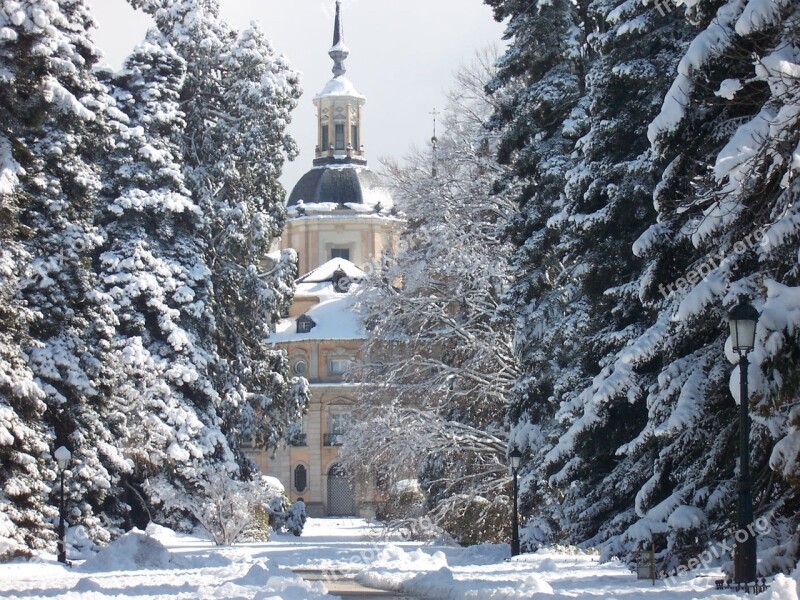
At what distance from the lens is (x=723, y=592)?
16.2 m

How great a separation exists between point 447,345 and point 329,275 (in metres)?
60.4

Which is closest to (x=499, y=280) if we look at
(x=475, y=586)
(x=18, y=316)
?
(x=18, y=316)

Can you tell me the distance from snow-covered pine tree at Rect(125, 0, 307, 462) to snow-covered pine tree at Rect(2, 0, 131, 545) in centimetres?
970

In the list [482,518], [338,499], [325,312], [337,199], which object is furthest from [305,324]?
[482,518]

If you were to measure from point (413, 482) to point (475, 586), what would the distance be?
20.8 metres

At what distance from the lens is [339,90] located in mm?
115812

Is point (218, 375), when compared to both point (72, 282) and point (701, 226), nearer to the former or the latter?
point (72, 282)

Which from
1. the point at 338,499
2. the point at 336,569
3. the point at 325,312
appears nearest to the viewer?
the point at 336,569

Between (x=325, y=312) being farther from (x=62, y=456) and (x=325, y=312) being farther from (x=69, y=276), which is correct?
(x=62, y=456)

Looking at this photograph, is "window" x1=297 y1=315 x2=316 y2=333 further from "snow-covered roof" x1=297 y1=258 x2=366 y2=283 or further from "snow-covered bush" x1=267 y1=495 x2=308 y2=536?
"snow-covered bush" x1=267 y1=495 x2=308 y2=536

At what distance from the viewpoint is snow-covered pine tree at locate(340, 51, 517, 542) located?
35875mm

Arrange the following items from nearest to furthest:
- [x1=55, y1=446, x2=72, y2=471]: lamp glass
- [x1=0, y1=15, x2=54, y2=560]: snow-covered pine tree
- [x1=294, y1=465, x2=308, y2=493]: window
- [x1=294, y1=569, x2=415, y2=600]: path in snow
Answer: [x1=294, y1=569, x2=415, y2=600]: path in snow < [x1=0, y1=15, x2=54, y2=560]: snow-covered pine tree < [x1=55, y1=446, x2=72, y2=471]: lamp glass < [x1=294, y1=465, x2=308, y2=493]: window

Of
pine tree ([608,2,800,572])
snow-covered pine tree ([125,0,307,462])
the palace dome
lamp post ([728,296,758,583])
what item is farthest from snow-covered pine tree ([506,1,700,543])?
Answer: the palace dome

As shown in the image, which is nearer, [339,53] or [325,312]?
[325,312]
